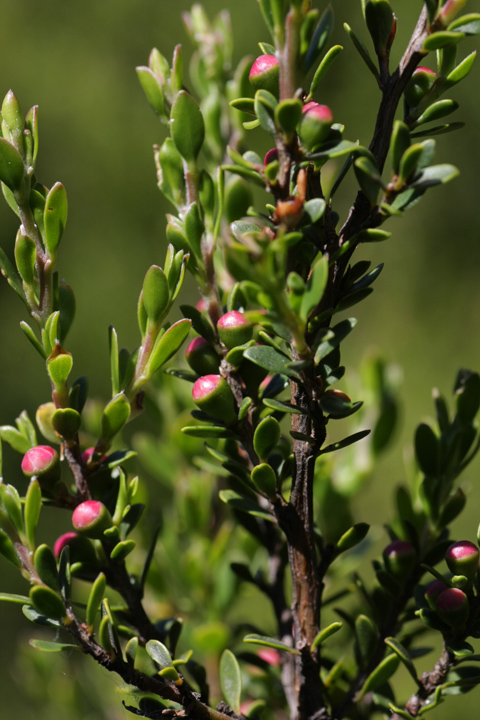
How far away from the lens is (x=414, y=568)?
41cm

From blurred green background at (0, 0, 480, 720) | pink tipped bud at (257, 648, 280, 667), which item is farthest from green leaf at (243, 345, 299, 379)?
blurred green background at (0, 0, 480, 720)

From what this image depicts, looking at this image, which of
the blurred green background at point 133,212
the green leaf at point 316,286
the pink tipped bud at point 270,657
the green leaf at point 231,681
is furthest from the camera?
the blurred green background at point 133,212

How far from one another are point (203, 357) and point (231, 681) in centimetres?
19

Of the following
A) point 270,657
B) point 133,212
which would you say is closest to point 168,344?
point 270,657

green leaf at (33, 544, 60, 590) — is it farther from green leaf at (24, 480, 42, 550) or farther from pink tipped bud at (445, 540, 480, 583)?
pink tipped bud at (445, 540, 480, 583)

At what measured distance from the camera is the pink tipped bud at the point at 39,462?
36cm

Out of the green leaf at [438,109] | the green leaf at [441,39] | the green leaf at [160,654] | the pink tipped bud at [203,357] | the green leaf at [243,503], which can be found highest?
the green leaf at [441,39]

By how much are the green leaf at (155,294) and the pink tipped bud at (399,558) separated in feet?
0.65

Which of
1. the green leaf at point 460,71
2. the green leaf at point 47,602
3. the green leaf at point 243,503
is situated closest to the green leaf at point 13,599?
the green leaf at point 47,602

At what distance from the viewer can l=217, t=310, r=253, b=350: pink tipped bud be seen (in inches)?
13.8

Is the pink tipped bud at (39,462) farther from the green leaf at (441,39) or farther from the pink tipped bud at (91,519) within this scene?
the green leaf at (441,39)

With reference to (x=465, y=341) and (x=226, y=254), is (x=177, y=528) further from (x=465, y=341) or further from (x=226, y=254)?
(x=465, y=341)

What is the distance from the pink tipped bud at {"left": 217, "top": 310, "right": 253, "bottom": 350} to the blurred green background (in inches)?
64.3

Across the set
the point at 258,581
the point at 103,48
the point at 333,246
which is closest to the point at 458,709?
the point at 258,581
